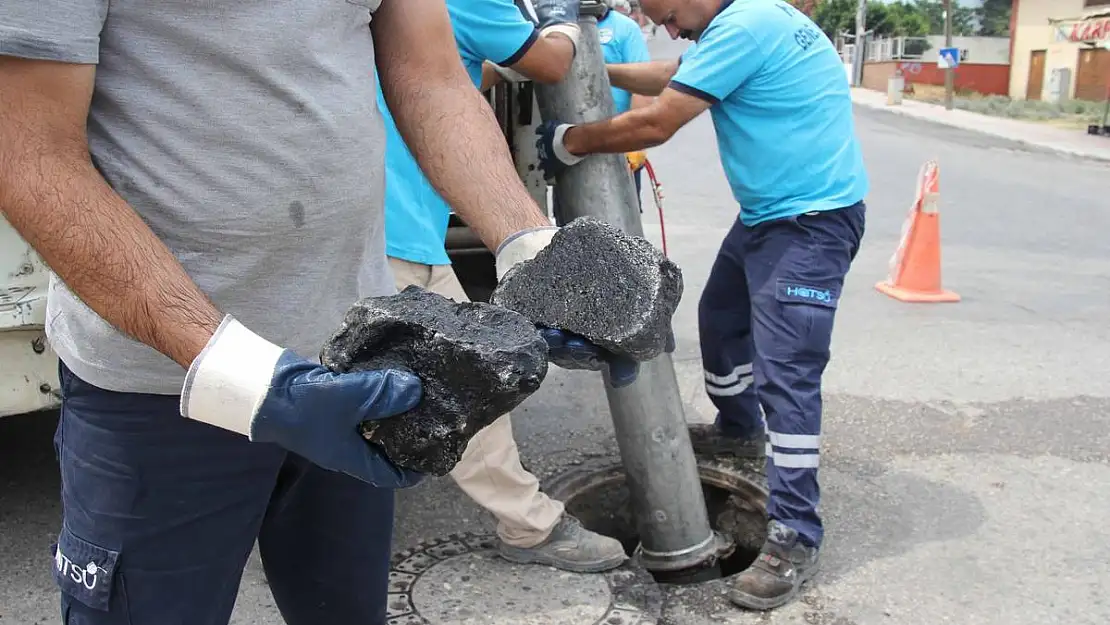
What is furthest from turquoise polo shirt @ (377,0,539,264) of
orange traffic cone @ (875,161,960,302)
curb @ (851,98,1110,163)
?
curb @ (851,98,1110,163)

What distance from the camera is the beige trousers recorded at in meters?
3.01

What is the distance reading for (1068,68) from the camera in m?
30.2

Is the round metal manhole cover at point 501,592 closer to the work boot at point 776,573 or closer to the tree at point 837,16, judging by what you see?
the work boot at point 776,573

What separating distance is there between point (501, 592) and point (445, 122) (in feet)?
5.54

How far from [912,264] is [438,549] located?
447 centimetres

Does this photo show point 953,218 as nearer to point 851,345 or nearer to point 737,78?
point 851,345

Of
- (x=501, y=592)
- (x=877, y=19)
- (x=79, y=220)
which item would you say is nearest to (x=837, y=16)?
(x=877, y=19)

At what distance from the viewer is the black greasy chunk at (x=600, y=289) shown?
1.46 meters

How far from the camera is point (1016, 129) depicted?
20.5 metres

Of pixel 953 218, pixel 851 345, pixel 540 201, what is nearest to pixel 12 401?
pixel 540 201

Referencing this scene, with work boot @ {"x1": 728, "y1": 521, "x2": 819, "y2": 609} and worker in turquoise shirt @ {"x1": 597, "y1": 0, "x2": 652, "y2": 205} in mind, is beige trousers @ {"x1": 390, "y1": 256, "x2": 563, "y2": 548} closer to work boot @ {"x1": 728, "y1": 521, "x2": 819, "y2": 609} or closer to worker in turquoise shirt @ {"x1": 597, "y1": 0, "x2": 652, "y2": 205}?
work boot @ {"x1": 728, "y1": 521, "x2": 819, "y2": 609}

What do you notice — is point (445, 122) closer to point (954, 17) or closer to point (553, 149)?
point (553, 149)

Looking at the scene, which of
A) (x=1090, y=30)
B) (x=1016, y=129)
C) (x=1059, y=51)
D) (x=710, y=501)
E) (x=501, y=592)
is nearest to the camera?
(x=501, y=592)

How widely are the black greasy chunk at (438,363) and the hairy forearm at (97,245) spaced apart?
193 mm
